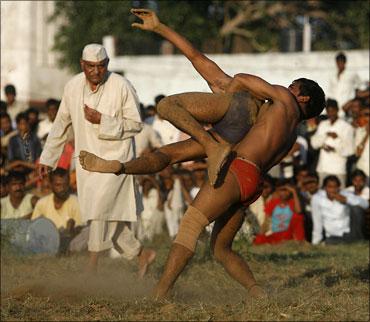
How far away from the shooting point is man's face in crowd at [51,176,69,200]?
12523 mm

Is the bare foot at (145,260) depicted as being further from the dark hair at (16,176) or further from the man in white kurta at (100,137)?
the dark hair at (16,176)

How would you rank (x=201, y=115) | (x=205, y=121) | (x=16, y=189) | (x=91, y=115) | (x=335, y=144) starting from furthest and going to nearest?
1. (x=335, y=144)
2. (x=16, y=189)
3. (x=91, y=115)
4. (x=205, y=121)
5. (x=201, y=115)

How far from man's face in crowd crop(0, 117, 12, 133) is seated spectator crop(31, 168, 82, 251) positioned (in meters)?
2.68

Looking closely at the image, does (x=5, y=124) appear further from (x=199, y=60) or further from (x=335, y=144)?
(x=199, y=60)

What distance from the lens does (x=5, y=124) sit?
49.5ft

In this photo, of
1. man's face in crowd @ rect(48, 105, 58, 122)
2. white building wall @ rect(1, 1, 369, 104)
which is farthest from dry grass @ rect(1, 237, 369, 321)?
white building wall @ rect(1, 1, 369, 104)

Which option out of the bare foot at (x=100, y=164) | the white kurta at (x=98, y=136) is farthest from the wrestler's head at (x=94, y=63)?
the bare foot at (x=100, y=164)

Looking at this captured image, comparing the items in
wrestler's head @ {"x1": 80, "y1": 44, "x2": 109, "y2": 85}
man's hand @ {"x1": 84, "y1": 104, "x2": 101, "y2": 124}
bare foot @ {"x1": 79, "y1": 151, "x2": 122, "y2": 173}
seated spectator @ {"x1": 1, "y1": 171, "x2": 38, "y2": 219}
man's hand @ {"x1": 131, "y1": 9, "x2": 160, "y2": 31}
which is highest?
man's hand @ {"x1": 131, "y1": 9, "x2": 160, "y2": 31}

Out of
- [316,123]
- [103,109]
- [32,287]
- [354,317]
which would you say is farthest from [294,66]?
[354,317]

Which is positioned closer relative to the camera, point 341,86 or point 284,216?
point 284,216

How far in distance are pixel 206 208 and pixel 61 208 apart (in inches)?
217

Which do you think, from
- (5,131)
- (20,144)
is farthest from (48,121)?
(20,144)

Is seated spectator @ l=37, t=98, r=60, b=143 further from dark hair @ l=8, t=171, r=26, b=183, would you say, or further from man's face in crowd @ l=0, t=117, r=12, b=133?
dark hair @ l=8, t=171, r=26, b=183

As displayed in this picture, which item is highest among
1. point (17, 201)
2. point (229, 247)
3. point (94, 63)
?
point (94, 63)
